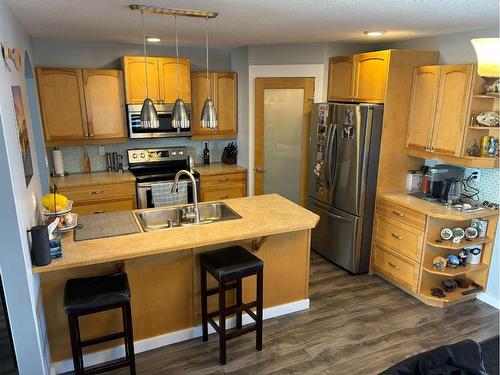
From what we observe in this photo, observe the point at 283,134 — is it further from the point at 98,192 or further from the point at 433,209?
the point at 98,192

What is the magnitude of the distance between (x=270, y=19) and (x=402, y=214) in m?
2.15

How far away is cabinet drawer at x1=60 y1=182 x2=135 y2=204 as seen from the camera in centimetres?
418

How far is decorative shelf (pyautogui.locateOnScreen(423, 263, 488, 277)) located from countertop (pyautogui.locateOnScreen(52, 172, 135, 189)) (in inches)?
131

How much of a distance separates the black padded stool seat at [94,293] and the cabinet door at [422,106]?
292cm

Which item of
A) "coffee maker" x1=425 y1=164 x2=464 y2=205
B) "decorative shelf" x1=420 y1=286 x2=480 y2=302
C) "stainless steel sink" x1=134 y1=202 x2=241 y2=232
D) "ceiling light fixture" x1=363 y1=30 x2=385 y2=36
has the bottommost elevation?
"decorative shelf" x1=420 y1=286 x2=480 y2=302

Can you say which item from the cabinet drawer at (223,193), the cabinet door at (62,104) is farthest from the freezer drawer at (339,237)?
the cabinet door at (62,104)

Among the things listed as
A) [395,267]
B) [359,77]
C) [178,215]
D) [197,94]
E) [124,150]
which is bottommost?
[395,267]

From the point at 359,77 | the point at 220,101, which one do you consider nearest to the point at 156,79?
the point at 220,101

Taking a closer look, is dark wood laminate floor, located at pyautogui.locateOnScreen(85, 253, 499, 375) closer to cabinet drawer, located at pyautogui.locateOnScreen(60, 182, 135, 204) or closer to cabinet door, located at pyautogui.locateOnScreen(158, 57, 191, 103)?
cabinet drawer, located at pyautogui.locateOnScreen(60, 182, 135, 204)

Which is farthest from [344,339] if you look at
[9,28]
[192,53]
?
[192,53]

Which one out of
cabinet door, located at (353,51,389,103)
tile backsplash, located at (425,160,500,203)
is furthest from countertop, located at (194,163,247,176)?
tile backsplash, located at (425,160,500,203)

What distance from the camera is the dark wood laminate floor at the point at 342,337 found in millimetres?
2664

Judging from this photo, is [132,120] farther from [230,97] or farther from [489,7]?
[489,7]

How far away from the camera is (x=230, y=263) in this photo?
2631 millimetres
